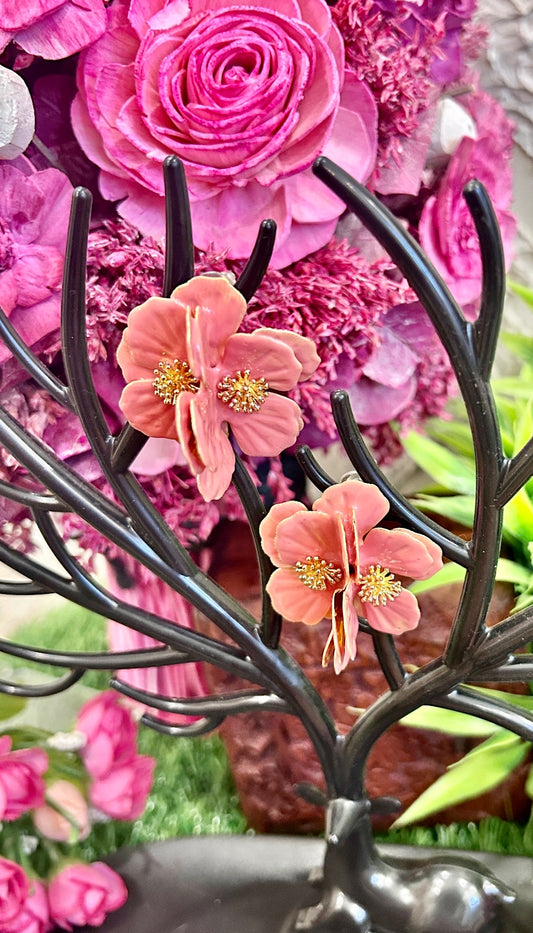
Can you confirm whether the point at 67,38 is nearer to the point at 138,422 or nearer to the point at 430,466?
the point at 138,422

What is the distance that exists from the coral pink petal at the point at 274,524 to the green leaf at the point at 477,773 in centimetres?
22

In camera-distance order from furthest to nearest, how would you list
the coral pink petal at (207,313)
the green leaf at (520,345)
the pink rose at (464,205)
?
the green leaf at (520,345) → the pink rose at (464,205) → the coral pink petal at (207,313)

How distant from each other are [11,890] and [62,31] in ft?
1.17

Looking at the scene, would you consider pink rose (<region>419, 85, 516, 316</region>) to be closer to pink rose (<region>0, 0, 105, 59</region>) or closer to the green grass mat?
pink rose (<region>0, 0, 105, 59</region>)

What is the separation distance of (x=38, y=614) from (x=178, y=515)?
18cm

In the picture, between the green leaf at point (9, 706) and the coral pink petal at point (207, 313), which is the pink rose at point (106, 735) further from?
the coral pink petal at point (207, 313)

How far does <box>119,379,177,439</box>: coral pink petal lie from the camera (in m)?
0.21

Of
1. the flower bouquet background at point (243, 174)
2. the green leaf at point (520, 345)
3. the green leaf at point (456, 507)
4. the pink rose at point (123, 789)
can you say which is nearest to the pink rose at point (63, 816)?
the pink rose at point (123, 789)

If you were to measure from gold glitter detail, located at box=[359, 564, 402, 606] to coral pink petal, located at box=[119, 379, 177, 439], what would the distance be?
0.22ft

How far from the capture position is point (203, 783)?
0.47 meters

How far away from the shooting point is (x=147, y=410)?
211 millimetres

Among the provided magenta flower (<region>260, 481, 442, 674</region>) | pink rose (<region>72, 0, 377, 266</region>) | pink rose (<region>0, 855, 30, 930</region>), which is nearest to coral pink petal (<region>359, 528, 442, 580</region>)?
magenta flower (<region>260, 481, 442, 674</region>)

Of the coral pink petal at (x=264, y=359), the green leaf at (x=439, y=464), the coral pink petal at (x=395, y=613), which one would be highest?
the coral pink petal at (x=264, y=359)

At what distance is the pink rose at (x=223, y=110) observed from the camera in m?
0.27
